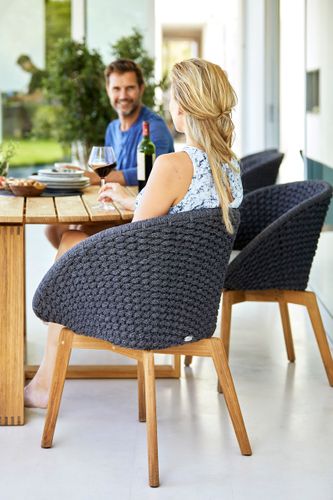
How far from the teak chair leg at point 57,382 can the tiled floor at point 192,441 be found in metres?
0.06

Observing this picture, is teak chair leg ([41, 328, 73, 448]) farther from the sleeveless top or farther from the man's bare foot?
the sleeveless top

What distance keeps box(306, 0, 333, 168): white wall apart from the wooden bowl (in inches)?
68.9

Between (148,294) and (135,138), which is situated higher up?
(135,138)

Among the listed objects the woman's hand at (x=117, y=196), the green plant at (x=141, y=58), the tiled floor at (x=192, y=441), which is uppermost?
the green plant at (x=141, y=58)

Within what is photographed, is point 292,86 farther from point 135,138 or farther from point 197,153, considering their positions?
point 197,153

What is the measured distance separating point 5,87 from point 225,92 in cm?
811

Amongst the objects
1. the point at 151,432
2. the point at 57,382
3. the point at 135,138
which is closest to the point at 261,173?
the point at 135,138

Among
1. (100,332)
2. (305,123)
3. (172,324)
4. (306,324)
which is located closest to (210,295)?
(172,324)

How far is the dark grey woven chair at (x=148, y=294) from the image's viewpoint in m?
2.95

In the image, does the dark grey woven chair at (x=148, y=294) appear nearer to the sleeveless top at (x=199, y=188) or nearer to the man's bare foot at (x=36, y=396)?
the sleeveless top at (x=199, y=188)

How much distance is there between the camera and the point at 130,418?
3.55m

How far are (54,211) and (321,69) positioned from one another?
243cm

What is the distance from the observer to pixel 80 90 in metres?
8.65

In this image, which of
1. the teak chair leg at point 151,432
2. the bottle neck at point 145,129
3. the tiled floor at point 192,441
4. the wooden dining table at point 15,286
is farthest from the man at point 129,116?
the teak chair leg at point 151,432
